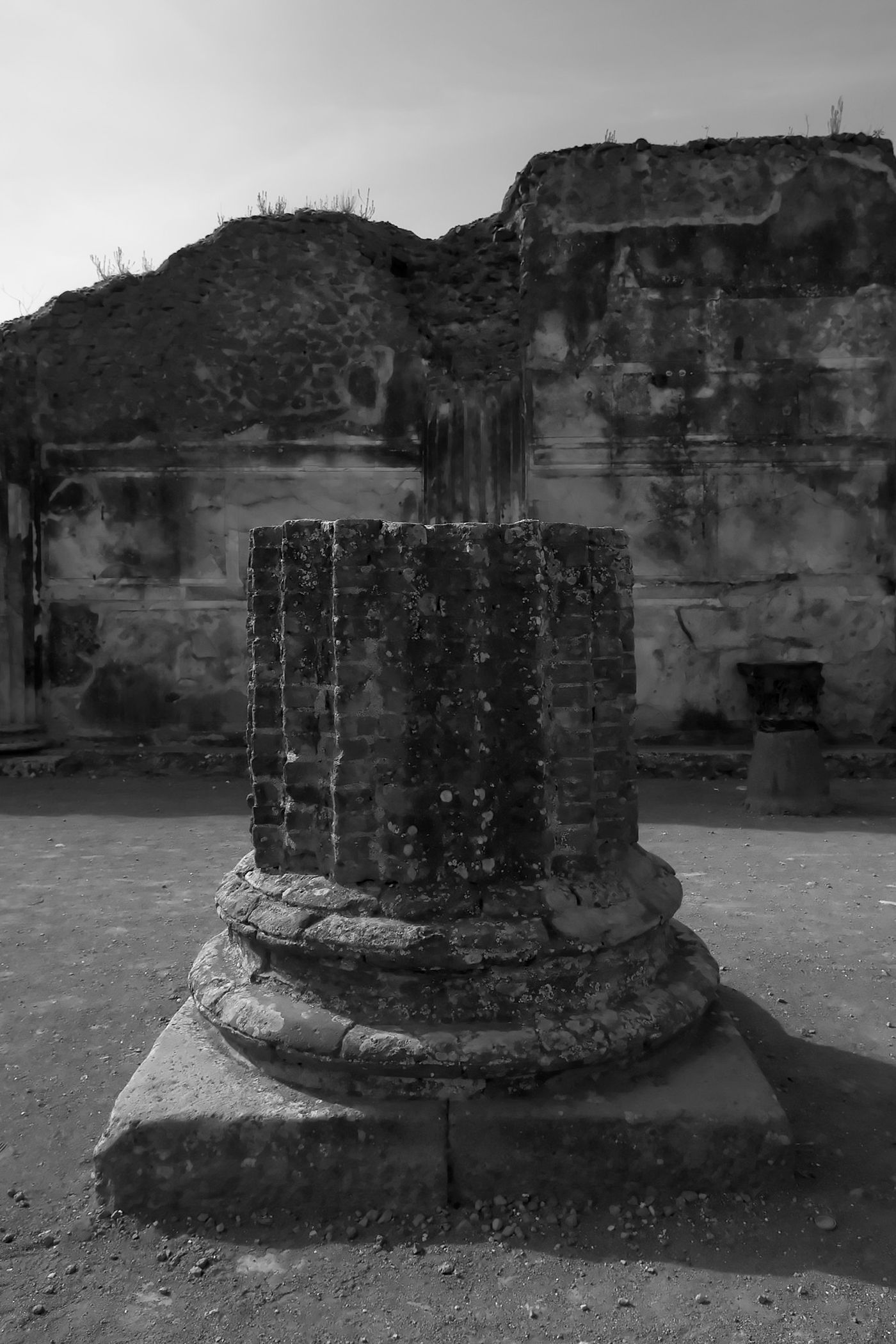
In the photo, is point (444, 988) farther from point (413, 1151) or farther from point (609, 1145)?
point (609, 1145)

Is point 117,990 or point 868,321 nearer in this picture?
point 117,990

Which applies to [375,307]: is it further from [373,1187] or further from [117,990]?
[373,1187]

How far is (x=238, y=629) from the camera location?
8062 millimetres

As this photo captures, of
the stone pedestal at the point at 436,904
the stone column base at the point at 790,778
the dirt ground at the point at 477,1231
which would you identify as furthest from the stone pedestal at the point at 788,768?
the stone pedestal at the point at 436,904

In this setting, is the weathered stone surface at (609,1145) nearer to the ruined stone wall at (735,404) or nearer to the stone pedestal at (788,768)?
the stone pedestal at (788,768)

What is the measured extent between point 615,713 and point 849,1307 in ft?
4.34

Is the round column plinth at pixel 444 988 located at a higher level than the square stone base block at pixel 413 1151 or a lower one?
higher

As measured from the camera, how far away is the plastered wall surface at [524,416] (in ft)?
25.1

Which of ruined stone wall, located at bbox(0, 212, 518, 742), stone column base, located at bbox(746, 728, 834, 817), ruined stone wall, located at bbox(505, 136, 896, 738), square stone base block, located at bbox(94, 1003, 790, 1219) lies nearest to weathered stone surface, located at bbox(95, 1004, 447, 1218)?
square stone base block, located at bbox(94, 1003, 790, 1219)

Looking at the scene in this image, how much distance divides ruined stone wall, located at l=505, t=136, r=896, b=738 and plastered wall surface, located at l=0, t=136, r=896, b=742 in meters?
0.02

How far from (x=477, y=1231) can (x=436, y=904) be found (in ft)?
2.17

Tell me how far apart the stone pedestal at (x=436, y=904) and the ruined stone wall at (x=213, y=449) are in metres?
5.73

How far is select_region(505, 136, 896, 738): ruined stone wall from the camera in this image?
7.62 meters

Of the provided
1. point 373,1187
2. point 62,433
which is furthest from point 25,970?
point 62,433
